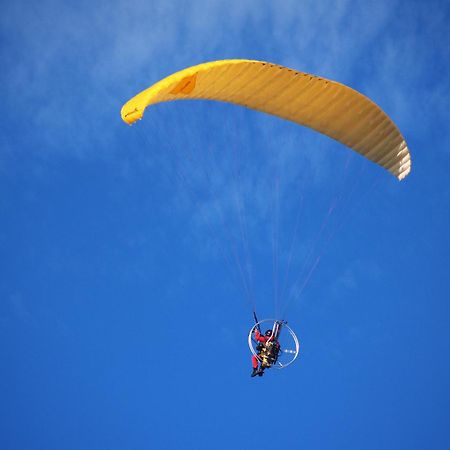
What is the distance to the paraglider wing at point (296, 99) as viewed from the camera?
17777 millimetres

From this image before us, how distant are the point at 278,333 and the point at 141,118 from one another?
291 inches

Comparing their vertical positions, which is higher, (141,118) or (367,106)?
(367,106)

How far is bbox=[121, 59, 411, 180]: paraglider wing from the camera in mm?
17777

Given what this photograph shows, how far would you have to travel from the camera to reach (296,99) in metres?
20.8

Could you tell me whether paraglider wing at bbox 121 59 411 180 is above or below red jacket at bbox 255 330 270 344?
above

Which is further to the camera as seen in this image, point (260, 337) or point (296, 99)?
point (296, 99)

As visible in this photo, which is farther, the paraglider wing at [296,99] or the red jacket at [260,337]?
the red jacket at [260,337]

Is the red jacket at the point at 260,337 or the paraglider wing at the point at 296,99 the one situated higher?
the paraglider wing at the point at 296,99

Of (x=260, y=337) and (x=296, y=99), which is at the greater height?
(x=296, y=99)

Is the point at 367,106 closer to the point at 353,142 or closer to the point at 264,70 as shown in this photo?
the point at 353,142

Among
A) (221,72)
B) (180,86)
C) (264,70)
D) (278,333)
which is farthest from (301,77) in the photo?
(278,333)

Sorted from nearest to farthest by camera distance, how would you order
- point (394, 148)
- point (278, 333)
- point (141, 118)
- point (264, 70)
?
point (141, 118)
point (264, 70)
point (278, 333)
point (394, 148)

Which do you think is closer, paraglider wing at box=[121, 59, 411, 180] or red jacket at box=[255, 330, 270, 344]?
paraglider wing at box=[121, 59, 411, 180]

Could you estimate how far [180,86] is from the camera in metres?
17.9
